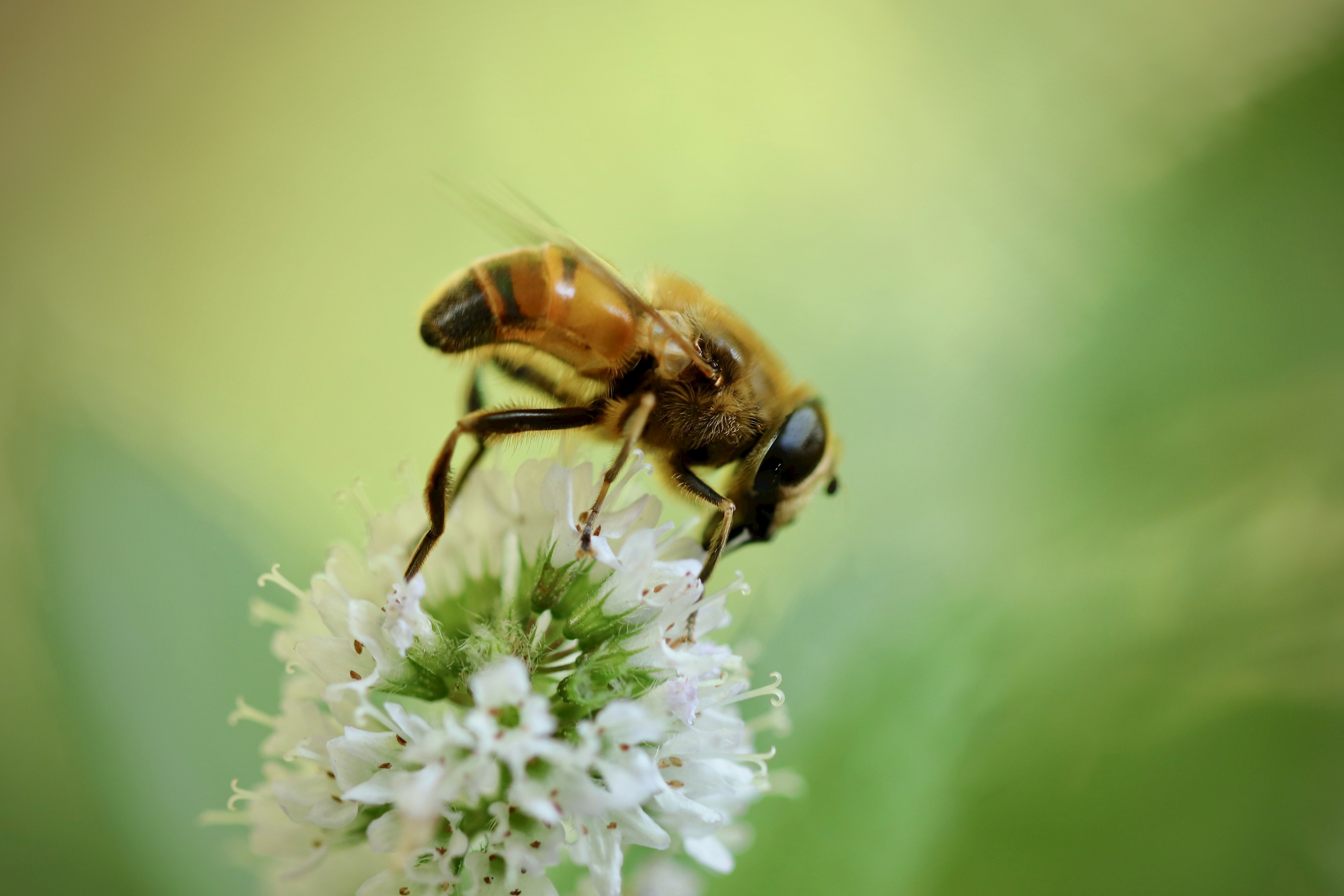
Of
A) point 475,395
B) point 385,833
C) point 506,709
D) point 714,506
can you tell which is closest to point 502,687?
point 506,709

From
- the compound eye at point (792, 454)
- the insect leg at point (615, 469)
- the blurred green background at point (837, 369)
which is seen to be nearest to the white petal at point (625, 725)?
the insect leg at point (615, 469)

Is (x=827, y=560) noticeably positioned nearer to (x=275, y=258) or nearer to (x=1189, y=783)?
(x=1189, y=783)

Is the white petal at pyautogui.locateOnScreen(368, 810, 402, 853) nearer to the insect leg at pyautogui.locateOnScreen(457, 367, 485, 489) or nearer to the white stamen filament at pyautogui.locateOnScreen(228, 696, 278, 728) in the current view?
the white stamen filament at pyautogui.locateOnScreen(228, 696, 278, 728)

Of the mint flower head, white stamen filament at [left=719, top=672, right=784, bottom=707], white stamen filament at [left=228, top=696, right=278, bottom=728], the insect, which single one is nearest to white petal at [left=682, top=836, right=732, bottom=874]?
the mint flower head

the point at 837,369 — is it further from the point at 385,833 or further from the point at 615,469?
the point at 385,833

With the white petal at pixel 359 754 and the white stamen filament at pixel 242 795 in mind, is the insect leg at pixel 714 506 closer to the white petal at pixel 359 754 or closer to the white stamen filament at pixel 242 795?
the white petal at pixel 359 754

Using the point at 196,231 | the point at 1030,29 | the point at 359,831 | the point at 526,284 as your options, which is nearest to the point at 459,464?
the point at 526,284
